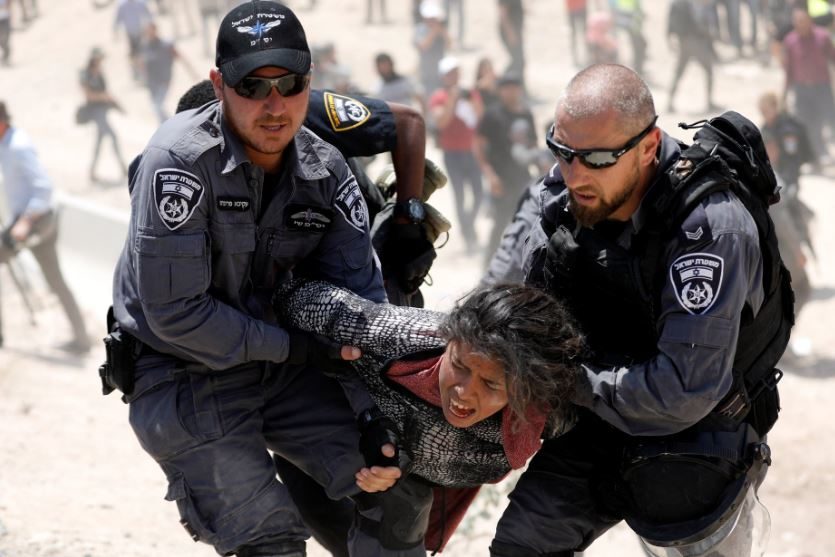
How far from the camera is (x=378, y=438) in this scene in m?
3.67

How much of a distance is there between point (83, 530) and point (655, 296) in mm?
3445

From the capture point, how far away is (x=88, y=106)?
16797mm

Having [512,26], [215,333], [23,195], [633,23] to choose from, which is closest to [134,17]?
[512,26]

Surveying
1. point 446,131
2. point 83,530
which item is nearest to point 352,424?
point 83,530

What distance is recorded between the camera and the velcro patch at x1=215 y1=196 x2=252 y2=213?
11.8 ft

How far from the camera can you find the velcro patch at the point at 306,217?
375cm

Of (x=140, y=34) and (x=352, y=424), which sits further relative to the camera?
(x=140, y=34)

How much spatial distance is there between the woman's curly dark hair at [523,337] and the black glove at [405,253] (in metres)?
1.01

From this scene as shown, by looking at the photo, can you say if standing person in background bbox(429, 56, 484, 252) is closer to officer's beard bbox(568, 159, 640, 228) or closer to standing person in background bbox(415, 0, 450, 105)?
standing person in background bbox(415, 0, 450, 105)

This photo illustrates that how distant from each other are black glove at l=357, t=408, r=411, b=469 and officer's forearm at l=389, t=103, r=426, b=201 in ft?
3.53

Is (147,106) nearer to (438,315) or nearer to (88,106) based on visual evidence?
(88,106)

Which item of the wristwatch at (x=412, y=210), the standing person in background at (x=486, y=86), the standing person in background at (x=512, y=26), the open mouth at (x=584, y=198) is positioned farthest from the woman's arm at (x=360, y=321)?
the standing person in background at (x=512, y=26)

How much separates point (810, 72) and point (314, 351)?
13.2 metres

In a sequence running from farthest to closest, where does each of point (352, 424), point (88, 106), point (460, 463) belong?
1. point (88, 106)
2. point (352, 424)
3. point (460, 463)
